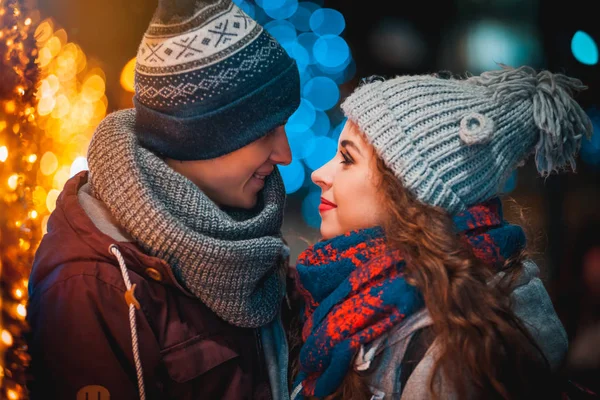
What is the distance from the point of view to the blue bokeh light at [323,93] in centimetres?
467

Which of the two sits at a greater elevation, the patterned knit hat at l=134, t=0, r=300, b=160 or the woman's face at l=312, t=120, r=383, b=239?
the patterned knit hat at l=134, t=0, r=300, b=160

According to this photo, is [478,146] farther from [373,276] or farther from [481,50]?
[481,50]

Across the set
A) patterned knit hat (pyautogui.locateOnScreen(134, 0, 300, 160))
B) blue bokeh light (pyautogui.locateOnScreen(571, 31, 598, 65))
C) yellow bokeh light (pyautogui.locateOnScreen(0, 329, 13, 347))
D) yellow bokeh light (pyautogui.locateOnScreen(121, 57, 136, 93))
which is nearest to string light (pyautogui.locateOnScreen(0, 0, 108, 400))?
yellow bokeh light (pyautogui.locateOnScreen(0, 329, 13, 347))

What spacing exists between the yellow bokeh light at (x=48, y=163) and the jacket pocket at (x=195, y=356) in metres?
0.74

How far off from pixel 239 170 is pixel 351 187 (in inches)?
14.9

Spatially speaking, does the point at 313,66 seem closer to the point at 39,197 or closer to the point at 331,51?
the point at 331,51

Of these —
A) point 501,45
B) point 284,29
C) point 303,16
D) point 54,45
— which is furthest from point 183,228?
point 284,29

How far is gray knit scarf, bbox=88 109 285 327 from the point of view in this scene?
1.51 metres

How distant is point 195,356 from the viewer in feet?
4.96

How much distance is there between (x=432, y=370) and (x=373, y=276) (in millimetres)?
306

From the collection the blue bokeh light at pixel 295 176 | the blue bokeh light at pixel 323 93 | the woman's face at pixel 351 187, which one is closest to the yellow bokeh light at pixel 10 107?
the woman's face at pixel 351 187

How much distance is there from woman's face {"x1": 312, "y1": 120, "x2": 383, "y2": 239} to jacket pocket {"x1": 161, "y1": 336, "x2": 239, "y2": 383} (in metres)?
0.52

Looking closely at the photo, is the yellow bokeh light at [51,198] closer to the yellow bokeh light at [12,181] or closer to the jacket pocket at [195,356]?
the yellow bokeh light at [12,181]

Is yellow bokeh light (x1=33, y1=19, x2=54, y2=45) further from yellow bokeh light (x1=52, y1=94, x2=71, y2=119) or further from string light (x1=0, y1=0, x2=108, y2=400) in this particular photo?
yellow bokeh light (x1=52, y1=94, x2=71, y2=119)
